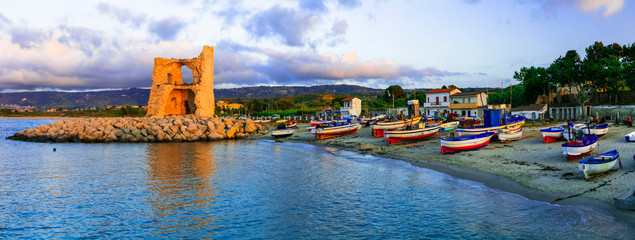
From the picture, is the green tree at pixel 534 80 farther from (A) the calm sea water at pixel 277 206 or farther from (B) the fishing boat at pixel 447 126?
(A) the calm sea water at pixel 277 206

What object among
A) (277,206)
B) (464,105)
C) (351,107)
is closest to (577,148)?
(277,206)

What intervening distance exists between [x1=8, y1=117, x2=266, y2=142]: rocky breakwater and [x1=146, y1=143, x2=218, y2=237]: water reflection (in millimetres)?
13856

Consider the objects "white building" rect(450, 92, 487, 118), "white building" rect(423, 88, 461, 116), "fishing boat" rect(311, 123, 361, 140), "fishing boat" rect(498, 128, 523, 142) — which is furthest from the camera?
"white building" rect(423, 88, 461, 116)

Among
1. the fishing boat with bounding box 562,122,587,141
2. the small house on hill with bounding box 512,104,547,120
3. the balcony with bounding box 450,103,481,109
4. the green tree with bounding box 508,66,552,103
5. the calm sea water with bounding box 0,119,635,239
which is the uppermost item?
the green tree with bounding box 508,66,552,103

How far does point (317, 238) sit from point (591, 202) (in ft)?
23.9

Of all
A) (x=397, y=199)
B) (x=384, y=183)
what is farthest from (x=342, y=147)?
(x=397, y=199)

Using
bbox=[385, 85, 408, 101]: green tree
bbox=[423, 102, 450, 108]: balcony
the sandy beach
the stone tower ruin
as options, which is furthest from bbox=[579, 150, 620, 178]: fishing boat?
bbox=[385, 85, 408, 101]: green tree

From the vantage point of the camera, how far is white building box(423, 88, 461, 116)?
5294 centimetres

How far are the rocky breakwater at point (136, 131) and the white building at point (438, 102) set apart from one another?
97.6 ft

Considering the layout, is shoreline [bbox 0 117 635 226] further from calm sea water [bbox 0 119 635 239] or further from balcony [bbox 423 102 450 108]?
balcony [bbox 423 102 450 108]

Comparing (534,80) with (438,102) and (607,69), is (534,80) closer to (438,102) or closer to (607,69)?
(607,69)

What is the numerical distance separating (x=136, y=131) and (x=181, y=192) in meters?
25.3

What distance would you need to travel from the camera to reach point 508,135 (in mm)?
21500

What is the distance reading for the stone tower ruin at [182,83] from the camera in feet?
139
